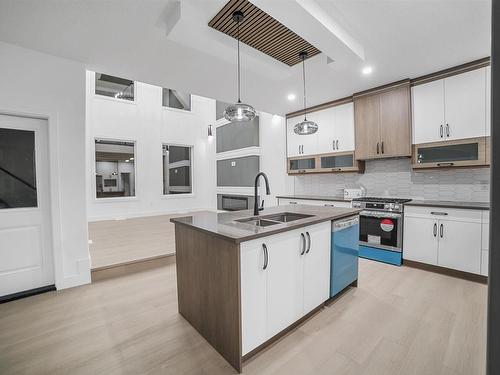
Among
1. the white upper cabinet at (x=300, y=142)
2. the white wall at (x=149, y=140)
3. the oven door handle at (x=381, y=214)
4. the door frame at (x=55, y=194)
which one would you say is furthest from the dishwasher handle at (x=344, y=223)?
the white wall at (x=149, y=140)

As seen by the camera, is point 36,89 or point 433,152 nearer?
point 36,89

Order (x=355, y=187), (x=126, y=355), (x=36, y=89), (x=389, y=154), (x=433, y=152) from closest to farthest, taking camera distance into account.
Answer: (x=126, y=355)
(x=36, y=89)
(x=433, y=152)
(x=389, y=154)
(x=355, y=187)

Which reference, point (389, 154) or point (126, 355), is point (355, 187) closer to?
point (389, 154)

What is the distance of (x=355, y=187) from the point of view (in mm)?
4531

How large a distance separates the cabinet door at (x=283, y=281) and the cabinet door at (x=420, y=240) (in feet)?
7.22

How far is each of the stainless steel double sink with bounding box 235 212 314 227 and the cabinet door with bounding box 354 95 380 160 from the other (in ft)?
7.14

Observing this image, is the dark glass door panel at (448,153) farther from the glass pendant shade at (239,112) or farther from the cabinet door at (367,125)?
the glass pendant shade at (239,112)

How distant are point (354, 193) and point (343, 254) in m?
2.06

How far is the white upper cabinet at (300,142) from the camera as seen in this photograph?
4.83 metres

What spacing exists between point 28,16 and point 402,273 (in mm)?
4854

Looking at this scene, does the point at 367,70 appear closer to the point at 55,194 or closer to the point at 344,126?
the point at 344,126

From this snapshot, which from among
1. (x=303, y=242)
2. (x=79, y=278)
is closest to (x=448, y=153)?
(x=303, y=242)

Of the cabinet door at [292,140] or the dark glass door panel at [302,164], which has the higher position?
the cabinet door at [292,140]

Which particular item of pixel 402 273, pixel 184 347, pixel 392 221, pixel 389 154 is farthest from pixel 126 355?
pixel 389 154
